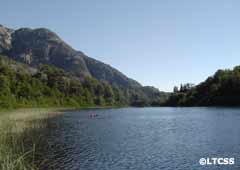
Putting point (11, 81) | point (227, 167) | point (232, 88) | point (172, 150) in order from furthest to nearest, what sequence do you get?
point (232, 88)
point (11, 81)
point (172, 150)
point (227, 167)

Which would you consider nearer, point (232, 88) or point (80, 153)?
point (80, 153)

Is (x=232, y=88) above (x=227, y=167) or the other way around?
above

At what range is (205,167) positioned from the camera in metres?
31.3

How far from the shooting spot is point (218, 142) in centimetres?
4569

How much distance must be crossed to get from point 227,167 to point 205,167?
1.98m

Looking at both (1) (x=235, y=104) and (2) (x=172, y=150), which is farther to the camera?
(1) (x=235, y=104)

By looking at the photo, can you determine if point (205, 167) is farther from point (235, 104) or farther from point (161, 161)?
point (235, 104)

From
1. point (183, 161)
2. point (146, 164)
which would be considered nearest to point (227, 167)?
point (183, 161)

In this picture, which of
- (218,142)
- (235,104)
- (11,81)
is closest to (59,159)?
(218,142)

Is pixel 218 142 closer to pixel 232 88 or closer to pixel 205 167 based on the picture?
pixel 205 167

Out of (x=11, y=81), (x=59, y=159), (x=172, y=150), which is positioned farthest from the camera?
(x=11, y=81)

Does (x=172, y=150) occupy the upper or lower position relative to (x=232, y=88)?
lower

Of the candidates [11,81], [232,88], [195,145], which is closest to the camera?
[195,145]

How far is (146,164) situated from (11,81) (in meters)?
163
